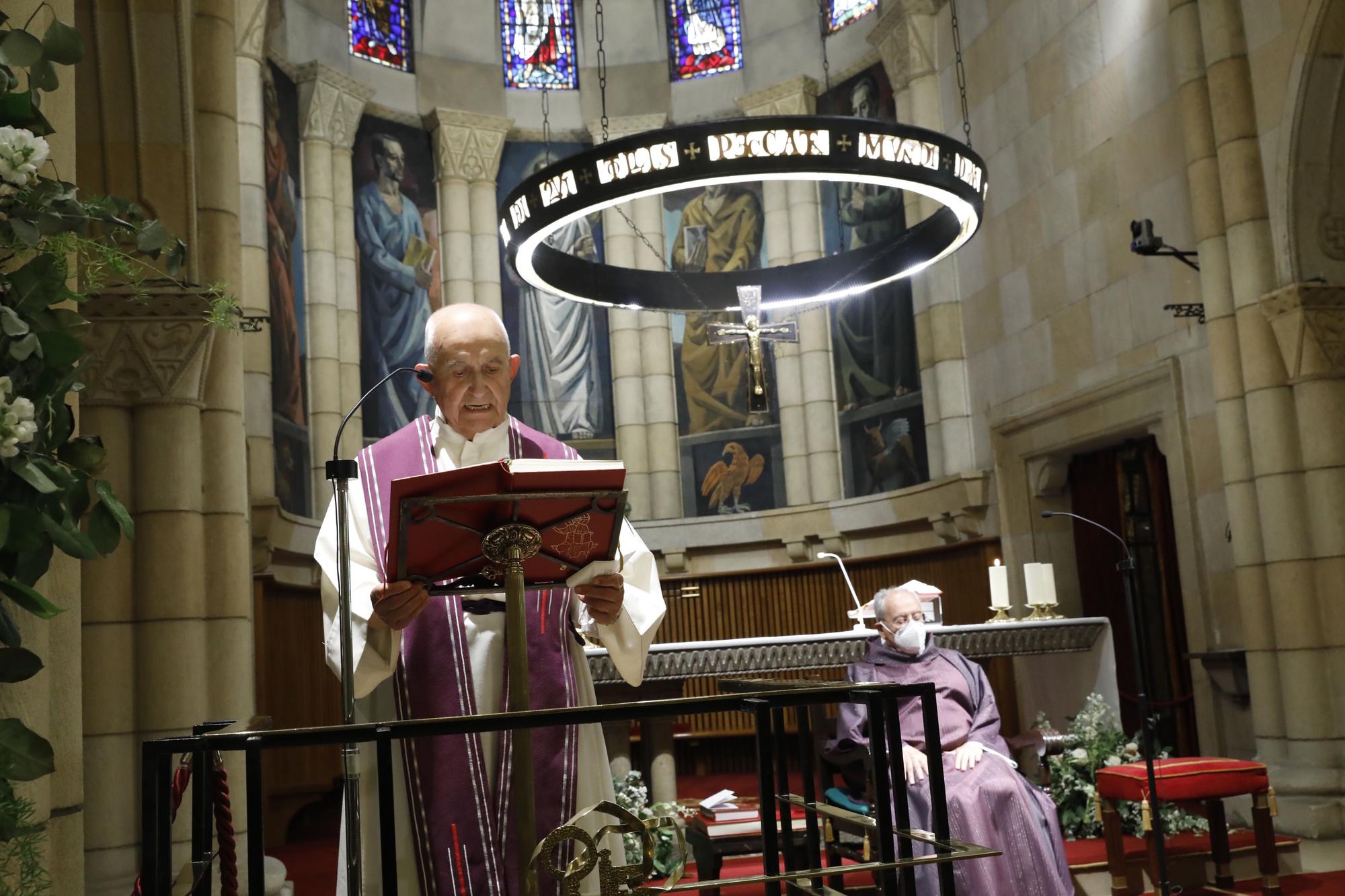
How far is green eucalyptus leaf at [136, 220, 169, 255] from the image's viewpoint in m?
2.18

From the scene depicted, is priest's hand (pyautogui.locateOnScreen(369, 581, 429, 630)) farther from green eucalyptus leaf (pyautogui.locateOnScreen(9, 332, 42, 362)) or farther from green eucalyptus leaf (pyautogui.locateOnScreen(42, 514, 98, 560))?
green eucalyptus leaf (pyautogui.locateOnScreen(9, 332, 42, 362))

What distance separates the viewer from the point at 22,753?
1.88 meters

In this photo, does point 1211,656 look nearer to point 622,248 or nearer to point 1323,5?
point 1323,5

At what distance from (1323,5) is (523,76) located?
9.35m

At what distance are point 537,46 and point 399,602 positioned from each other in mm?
13313

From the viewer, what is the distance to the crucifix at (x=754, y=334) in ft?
26.7

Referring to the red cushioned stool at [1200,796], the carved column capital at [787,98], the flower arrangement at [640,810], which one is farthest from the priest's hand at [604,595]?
the carved column capital at [787,98]

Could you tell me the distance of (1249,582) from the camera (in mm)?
7777

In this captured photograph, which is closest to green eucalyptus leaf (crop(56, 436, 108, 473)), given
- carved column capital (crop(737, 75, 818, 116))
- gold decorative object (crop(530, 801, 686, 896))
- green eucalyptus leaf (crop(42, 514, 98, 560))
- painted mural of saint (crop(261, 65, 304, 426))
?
green eucalyptus leaf (crop(42, 514, 98, 560))

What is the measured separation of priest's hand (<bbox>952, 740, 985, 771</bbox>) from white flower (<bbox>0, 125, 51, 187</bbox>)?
4570mm

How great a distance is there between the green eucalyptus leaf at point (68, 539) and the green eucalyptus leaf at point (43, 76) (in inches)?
28.2

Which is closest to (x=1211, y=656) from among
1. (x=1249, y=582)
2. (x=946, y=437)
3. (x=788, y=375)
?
(x=1249, y=582)

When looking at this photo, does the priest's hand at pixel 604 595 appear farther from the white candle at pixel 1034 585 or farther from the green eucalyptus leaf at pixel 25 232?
the white candle at pixel 1034 585

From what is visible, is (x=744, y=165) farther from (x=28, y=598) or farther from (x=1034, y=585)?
(x=28, y=598)
